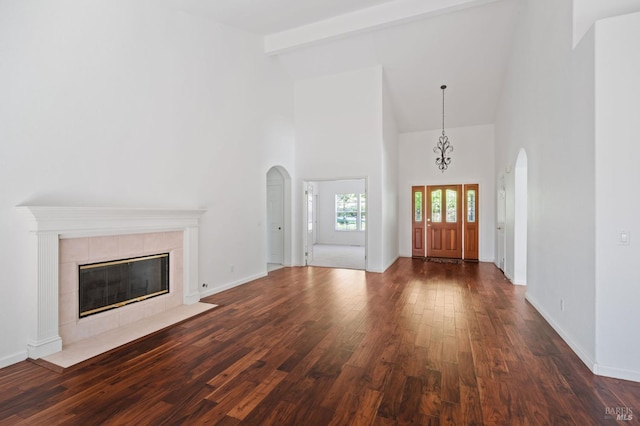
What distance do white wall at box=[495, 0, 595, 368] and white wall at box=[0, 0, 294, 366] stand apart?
4418 millimetres

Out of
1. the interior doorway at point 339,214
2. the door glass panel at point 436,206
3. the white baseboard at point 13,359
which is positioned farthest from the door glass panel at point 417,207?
the white baseboard at point 13,359

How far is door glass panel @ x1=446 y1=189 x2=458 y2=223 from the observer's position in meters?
8.55

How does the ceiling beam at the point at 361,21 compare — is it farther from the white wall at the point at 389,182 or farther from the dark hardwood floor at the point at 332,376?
the dark hardwood floor at the point at 332,376

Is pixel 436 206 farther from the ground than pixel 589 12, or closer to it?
closer to it

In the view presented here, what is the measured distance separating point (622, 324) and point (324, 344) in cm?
244

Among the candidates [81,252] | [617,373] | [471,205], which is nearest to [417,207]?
[471,205]

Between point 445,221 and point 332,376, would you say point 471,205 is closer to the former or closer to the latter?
point 445,221

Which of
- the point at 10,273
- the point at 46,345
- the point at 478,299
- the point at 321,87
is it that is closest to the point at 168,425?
the point at 46,345

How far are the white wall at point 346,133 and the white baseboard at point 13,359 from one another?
5078 millimetres

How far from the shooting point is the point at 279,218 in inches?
→ 289

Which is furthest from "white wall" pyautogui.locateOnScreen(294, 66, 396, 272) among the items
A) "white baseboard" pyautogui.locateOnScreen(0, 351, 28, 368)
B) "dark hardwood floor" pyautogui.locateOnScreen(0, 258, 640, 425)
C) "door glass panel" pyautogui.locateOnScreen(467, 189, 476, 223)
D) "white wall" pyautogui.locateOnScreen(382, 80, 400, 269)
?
"white baseboard" pyautogui.locateOnScreen(0, 351, 28, 368)

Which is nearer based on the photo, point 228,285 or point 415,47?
point 228,285

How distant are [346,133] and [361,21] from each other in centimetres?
217

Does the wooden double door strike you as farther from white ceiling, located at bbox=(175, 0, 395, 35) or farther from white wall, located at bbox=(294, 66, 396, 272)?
white ceiling, located at bbox=(175, 0, 395, 35)
